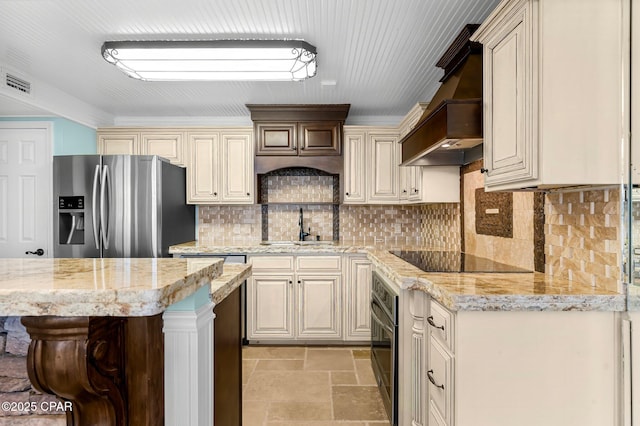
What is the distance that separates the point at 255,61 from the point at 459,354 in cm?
213

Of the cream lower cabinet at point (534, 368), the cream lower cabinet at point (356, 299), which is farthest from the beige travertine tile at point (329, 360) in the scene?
the cream lower cabinet at point (534, 368)

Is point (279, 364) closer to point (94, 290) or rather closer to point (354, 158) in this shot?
point (354, 158)

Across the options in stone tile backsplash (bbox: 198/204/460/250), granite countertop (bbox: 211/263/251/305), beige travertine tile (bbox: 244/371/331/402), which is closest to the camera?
granite countertop (bbox: 211/263/251/305)

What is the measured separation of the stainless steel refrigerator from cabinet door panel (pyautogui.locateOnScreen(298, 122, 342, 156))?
141 cm

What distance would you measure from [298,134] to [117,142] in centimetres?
192

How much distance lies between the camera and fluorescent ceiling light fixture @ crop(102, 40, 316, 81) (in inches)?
88.9

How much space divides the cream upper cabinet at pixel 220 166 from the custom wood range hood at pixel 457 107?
75.7 inches

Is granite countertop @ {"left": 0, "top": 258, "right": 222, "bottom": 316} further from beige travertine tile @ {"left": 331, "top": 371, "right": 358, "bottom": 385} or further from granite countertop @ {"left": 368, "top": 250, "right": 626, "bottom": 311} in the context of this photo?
beige travertine tile @ {"left": 331, "top": 371, "right": 358, "bottom": 385}

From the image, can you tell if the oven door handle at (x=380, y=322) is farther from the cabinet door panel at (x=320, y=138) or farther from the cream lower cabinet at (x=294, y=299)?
the cabinet door panel at (x=320, y=138)

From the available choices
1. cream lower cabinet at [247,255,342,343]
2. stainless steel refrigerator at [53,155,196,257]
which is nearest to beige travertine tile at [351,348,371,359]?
cream lower cabinet at [247,255,342,343]

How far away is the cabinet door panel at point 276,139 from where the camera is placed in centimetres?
372

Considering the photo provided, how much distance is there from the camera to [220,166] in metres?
3.78

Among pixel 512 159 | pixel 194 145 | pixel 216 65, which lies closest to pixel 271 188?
pixel 194 145

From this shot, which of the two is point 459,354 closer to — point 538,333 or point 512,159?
point 538,333
